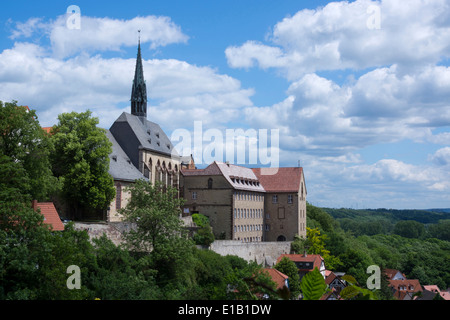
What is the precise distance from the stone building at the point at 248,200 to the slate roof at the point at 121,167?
29.1ft

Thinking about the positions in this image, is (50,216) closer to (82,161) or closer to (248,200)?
(82,161)

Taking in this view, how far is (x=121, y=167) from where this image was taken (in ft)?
198

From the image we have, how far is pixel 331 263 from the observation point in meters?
75.7

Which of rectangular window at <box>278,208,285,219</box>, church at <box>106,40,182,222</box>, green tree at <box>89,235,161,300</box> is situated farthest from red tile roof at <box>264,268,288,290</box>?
rectangular window at <box>278,208,285,219</box>

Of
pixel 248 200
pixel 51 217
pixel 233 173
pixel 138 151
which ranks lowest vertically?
pixel 51 217

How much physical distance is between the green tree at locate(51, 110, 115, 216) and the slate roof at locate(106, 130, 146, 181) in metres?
5.49

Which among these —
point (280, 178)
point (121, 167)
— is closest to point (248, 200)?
point (280, 178)

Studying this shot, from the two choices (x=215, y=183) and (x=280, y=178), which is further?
(x=280, y=178)

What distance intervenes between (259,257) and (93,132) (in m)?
25.5

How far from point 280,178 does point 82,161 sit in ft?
128

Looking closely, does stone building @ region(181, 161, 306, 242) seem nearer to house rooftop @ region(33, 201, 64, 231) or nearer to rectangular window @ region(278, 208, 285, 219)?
rectangular window @ region(278, 208, 285, 219)

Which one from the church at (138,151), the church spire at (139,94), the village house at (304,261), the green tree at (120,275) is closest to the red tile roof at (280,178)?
the village house at (304,261)
